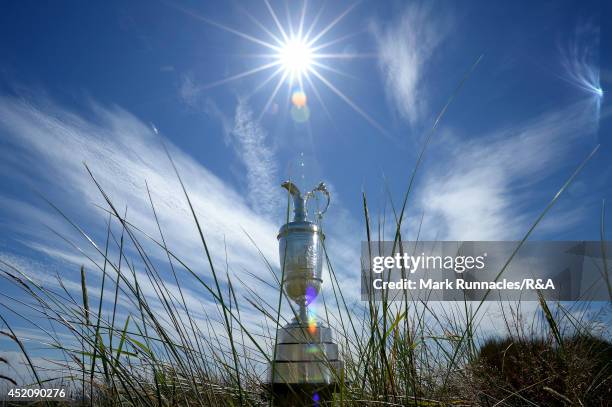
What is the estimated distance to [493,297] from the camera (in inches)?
104

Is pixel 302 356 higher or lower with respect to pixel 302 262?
lower

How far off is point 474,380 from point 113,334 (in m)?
1.39

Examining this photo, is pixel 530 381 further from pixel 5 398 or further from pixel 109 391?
pixel 5 398

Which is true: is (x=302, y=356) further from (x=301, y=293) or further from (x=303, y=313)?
(x=301, y=293)

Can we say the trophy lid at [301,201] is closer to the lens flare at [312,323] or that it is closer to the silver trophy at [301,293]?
the silver trophy at [301,293]

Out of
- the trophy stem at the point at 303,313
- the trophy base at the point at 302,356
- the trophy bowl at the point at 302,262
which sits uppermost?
the trophy bowl at the point at 302,262

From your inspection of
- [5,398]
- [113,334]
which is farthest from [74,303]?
[5,398]

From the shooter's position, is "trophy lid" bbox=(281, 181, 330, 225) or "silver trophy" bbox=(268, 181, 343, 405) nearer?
"silver trophy" bbox=(268, 181, 343, 405)

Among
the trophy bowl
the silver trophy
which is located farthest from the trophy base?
the trophy bowl

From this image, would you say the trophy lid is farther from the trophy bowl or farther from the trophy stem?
the trophy stem

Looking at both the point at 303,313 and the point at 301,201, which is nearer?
the point at 303,313

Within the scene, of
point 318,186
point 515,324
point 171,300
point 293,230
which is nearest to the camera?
point 171,300

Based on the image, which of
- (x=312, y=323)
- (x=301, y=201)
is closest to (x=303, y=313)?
(x=312, y=323)

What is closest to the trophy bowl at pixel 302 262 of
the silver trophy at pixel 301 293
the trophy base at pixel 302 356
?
the silver trophy at pixel 301 293
